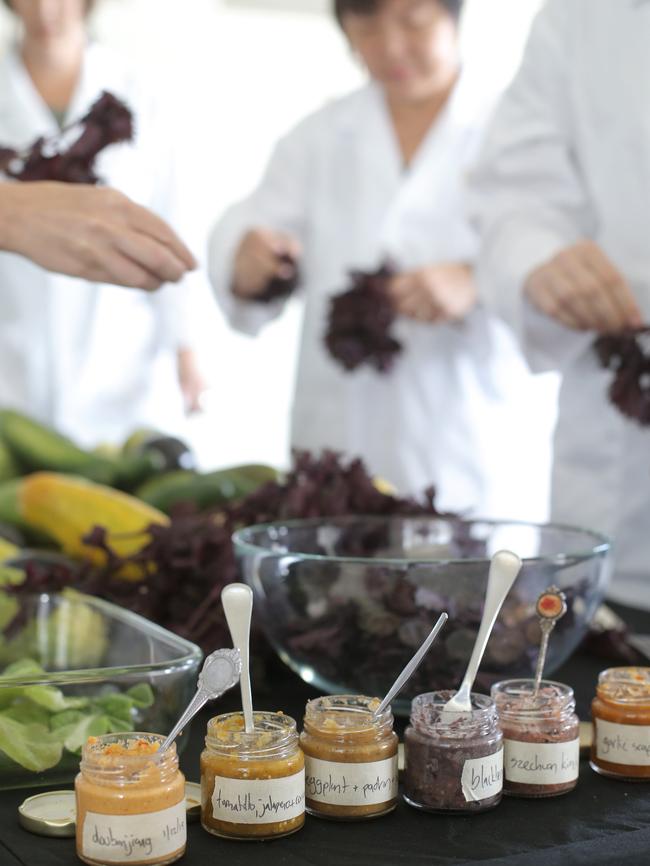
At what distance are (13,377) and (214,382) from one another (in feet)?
9.20

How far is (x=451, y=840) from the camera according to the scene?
710mm

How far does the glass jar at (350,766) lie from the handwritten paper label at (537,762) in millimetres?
88

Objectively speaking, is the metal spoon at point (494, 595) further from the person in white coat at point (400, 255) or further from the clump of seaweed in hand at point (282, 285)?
the clump of seaweed in hand at point (282, 285)

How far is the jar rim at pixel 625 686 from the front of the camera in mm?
825

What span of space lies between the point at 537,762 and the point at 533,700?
0.04 m

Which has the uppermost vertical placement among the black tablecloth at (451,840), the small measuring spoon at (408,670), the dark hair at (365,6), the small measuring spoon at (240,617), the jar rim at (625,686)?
the dark hair at (365,6)

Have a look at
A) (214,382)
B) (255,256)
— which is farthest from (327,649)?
(214,382)

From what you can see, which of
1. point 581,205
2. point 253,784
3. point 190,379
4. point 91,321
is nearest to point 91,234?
point 253,784

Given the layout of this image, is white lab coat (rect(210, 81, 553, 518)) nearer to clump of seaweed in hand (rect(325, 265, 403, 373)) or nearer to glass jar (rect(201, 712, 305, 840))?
clump of seaweed in hand (rect(325, 265, 403, 373))

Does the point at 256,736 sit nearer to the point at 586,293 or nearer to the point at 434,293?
the point at 586,293

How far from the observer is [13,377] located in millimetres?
2832

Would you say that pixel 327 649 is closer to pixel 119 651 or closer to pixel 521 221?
pixel 119 651

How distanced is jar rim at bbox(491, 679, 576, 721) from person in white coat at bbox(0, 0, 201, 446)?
1.92 m

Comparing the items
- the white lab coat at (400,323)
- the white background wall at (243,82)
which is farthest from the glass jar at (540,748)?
the white background wall at (243,82)
